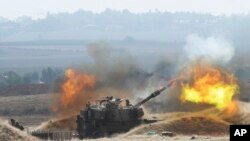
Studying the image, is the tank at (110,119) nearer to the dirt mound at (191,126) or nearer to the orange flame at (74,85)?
the dirt mound at (191,126)

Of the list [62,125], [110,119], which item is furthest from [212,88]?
[62,125]

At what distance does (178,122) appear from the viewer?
52.4m

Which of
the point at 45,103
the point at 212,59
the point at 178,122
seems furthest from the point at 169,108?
the point at 45,103

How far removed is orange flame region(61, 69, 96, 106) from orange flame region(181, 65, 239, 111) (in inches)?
651

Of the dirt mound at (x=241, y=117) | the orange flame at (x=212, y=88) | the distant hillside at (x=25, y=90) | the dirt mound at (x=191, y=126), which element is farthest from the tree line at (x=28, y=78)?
the dirt mound at (x=191, y=126)

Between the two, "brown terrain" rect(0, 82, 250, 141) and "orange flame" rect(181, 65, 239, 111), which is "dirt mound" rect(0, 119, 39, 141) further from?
"orange flame" rect(181, 65, 239, 111)

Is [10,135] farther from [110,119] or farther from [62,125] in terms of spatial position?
[62,125]

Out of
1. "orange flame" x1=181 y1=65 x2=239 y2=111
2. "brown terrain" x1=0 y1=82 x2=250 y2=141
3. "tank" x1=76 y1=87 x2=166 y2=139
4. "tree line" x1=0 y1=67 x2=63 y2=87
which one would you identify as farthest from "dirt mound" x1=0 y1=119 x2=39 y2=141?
"tree line" x1=0 y1=67 x2=63 y2=87

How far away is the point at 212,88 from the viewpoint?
5972 centimetres

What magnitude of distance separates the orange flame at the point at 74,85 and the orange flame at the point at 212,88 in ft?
54.3

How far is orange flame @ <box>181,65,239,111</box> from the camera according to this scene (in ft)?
195

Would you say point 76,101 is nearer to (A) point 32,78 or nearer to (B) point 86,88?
(B) point 86,88

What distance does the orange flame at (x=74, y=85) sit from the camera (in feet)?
254

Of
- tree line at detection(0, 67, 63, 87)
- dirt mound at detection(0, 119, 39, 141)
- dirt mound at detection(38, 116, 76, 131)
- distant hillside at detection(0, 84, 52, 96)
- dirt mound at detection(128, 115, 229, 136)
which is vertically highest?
tree line at detection(0, 67, 63, 87)
